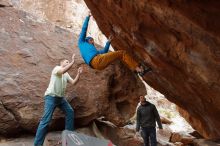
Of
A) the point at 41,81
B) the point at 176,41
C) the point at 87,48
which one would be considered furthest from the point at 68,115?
the point at 176,41

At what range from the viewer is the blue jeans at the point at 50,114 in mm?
9797

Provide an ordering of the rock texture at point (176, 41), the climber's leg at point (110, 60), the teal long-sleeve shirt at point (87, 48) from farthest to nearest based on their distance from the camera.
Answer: the teal long-sleeve shirt at point (87, 48) < the climber's leg at point (110, 60) < the rock texture at point (176, 41)

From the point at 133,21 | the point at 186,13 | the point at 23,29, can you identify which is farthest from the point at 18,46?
the point at 186,13

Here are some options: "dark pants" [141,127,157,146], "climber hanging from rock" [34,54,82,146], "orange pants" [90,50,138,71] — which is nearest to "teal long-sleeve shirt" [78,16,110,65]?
"orange pants" [90,50,138,71]

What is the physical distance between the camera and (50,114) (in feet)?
32.8

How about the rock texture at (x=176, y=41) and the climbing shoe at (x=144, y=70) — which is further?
the climbing shoe at (x=144, y=70)

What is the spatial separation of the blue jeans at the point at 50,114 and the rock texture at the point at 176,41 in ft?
7.77

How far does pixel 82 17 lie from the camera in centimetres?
2914

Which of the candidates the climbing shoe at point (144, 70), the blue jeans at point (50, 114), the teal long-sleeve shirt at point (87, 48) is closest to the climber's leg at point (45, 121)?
the blue jeans at point (50, 114)

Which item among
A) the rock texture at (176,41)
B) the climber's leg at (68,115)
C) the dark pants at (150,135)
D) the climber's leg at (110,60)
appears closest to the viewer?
the rock texture at (176,41)

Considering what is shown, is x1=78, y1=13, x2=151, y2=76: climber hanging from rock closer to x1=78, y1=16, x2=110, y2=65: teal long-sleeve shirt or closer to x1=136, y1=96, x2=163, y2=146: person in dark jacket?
x1=78, y1=16, x2=110, y2=65: teal long-sleeve shirt

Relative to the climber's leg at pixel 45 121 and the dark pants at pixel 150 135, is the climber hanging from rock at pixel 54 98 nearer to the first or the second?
the climber's leg at pixel 45 121

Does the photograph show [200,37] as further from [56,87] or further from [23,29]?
[23,29]

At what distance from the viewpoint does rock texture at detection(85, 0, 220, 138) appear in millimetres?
6398
